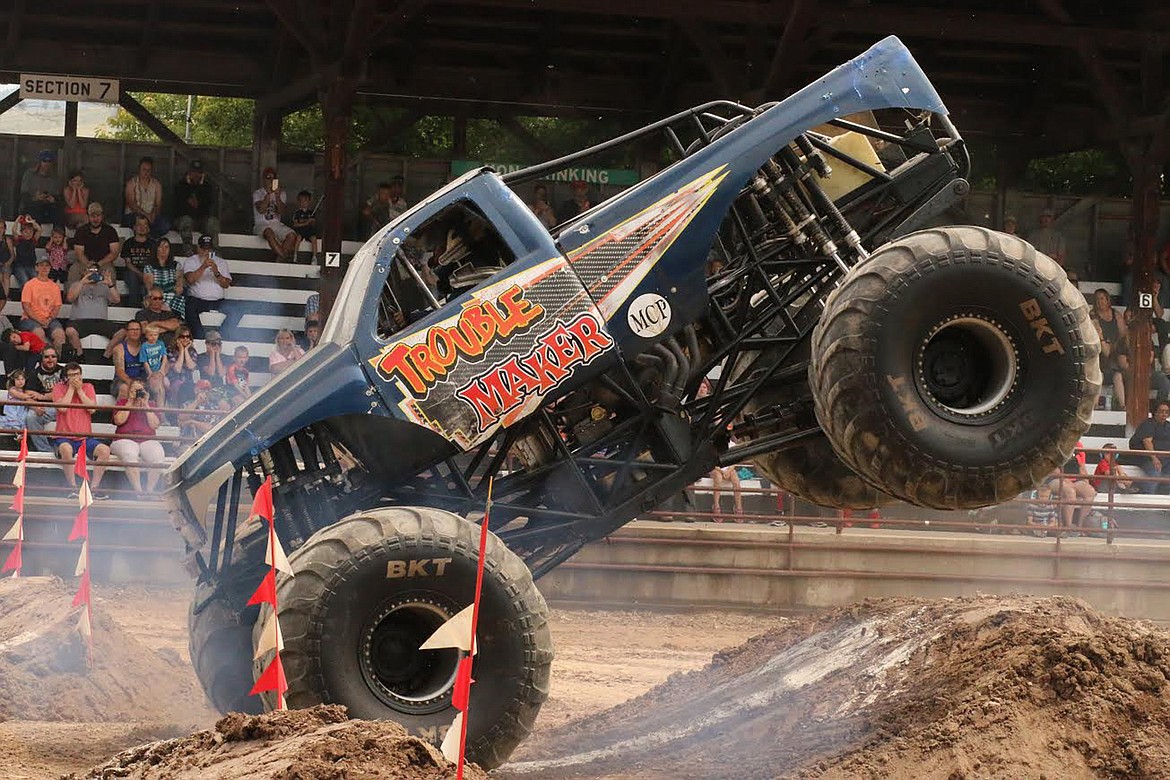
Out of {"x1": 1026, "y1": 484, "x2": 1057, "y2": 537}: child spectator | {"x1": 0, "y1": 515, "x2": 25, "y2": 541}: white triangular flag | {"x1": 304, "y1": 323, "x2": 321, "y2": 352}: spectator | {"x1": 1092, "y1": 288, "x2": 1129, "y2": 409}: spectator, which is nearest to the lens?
{"x1": 0, "y1": 515, "x2": 25, "y2": 541}: white triangular flag

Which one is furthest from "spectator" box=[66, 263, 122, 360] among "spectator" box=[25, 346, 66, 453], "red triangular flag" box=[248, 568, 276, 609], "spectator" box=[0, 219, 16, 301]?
"red triangular flag" box=[248, 568, 276, 609]

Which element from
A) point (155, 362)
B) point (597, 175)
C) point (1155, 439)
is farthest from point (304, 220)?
point (1155, 439)

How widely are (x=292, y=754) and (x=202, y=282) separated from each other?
13264mm

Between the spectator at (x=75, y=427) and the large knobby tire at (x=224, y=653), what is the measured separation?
6993 mm

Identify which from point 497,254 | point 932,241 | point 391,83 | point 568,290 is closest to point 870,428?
point 932,241

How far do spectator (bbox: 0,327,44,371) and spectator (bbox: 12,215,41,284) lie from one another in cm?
116

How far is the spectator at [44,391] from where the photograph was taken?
50.3 ft

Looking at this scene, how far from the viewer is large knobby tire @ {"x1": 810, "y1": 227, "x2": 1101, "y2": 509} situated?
7.78m

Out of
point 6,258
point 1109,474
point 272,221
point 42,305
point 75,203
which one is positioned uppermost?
point 75,203

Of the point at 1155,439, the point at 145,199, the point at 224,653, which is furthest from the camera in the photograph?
the point at 145,199

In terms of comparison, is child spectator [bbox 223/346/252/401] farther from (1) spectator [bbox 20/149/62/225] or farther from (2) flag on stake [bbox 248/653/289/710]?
(2) flag on stake [bbox 248/653/289/710]

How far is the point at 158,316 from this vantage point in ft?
55.6

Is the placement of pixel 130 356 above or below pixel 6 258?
below

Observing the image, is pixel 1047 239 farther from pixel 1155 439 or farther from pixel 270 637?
pixel 270 637
